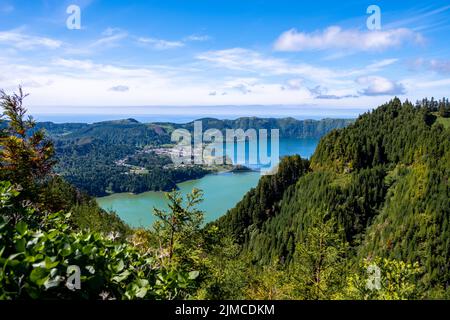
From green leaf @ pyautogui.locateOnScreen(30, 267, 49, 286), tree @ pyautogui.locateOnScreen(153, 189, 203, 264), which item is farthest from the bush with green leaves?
tree @ pyautogui.locateOnScreen(153, 189, 203, 264)

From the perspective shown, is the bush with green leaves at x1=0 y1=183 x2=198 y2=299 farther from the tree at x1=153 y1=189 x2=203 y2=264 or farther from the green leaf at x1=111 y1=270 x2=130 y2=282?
the tree at x1=153 y1=189 x2=203 y2=264

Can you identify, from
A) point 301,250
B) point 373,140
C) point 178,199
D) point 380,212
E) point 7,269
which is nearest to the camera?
point 7,269

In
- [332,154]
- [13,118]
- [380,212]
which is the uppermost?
[13,118]

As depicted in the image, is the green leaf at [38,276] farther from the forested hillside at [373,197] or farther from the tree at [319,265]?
the forested hillside at [373,197]

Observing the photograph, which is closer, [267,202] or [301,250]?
[301,250]

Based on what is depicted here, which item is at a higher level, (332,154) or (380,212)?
(332,154)
